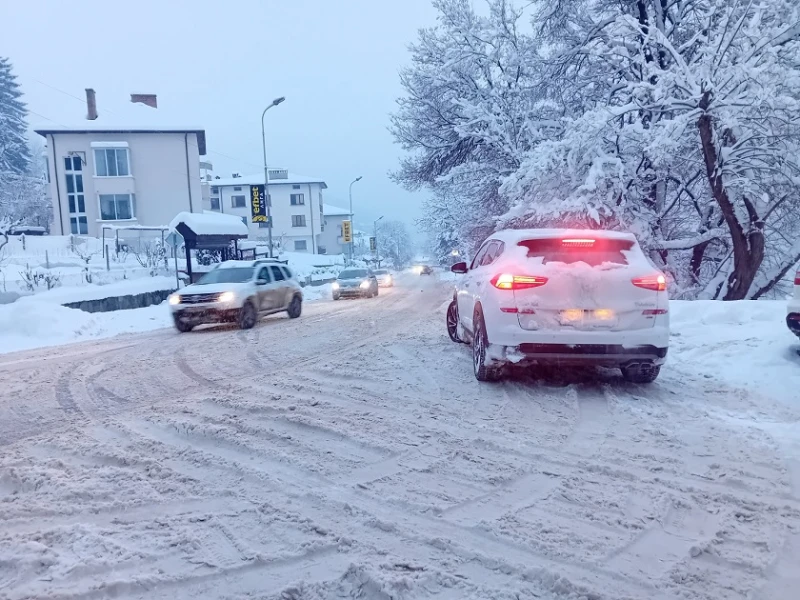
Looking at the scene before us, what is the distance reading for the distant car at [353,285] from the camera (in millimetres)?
28922

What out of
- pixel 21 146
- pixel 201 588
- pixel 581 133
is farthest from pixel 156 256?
pixel 21 146

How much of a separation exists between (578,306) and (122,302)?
17.1 meters

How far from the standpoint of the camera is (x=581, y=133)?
15266 mm

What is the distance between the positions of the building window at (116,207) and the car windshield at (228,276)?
3507 cm

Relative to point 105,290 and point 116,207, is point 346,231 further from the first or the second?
point 105,290

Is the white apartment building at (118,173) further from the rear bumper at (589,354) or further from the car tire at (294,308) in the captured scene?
the rear bumper at (589,354)

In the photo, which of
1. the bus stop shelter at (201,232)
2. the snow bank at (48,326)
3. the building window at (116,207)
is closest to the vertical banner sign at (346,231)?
the building window at (116,207)

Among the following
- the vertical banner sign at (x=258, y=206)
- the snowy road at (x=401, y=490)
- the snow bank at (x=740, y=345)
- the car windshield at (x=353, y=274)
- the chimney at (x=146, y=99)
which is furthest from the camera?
the chimney at (x=146, y=99)

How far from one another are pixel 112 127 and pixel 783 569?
51324 mm

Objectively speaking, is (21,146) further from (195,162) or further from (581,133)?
(581,133)

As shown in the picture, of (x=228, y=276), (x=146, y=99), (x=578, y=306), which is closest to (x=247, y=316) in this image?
(x=228, y=276)

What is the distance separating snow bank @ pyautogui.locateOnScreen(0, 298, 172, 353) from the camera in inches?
543

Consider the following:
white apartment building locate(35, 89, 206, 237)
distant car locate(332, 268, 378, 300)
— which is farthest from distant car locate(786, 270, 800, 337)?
white apartment building locate(35, 89, 206, 237)

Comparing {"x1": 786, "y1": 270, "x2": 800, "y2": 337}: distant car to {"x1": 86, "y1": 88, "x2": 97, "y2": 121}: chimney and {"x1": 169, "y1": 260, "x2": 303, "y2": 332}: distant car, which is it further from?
{"x1": 86, "y1": 88, "x2": 97, "y2": 121}: chimney
